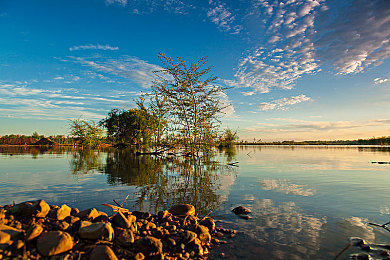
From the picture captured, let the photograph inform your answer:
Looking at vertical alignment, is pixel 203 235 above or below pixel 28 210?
below

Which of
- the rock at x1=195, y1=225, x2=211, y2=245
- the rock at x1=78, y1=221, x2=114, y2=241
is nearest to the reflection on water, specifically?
the rock at x1=195, y1=225, x2=211, y2=245

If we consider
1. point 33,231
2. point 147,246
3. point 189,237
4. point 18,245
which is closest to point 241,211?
point 189,237

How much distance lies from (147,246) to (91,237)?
755mm

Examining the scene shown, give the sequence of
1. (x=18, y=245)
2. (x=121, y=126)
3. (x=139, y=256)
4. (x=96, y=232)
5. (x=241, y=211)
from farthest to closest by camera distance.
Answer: (x=121, y=126)
(x=241, y=211)
(x=96, y=232)
(x=139, y=256)
(x=18, y=245)

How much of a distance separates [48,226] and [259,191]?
5.05m

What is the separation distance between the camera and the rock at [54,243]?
2.29 metres

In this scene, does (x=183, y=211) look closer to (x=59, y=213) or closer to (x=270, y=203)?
(x=59, y=213)

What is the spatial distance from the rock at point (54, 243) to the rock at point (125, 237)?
561 millimetres

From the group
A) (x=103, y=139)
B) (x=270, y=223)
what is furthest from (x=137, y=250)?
(x=103, y=139)

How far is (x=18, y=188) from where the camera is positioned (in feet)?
19.0

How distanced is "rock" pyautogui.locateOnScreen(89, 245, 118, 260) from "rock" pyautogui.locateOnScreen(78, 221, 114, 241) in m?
0.20

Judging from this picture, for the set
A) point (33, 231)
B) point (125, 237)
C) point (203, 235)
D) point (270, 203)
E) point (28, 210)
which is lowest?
point (270, 203)

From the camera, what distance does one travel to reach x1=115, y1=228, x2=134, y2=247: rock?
2.64m

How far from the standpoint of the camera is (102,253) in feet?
7.76
